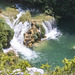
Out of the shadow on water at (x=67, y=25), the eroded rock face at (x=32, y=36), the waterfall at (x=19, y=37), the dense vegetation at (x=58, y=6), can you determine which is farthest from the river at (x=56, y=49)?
the dense vegetation at (x=58, y=6)

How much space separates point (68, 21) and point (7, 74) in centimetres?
1928

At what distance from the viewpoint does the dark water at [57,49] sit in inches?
529

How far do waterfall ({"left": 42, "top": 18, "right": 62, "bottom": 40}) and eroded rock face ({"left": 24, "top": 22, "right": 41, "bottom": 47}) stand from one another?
1.92m

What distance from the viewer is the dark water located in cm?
1343

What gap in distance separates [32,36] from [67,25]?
7757 millimetres

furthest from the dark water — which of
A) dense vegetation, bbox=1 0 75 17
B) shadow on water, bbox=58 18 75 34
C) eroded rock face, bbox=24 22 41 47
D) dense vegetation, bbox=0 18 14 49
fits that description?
dense vegetation, bbox=1 0 75 17

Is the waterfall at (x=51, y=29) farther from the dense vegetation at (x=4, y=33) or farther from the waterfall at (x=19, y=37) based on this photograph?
the dense vegetation at (x=4, y=33)

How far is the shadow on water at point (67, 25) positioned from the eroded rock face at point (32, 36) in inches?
191

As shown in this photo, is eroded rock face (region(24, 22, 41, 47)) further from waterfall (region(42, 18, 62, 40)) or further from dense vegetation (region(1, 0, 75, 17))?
A: dense vegetation (region(1, 0, 75, 17))

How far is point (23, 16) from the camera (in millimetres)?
16656

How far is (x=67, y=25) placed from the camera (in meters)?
21.1

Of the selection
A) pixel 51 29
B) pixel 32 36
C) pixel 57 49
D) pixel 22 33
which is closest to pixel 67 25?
pixel 51 29

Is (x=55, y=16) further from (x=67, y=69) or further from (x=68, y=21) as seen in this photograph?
(x=67, y=69)

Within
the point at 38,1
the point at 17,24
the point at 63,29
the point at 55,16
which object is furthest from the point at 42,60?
the point at 38,1
